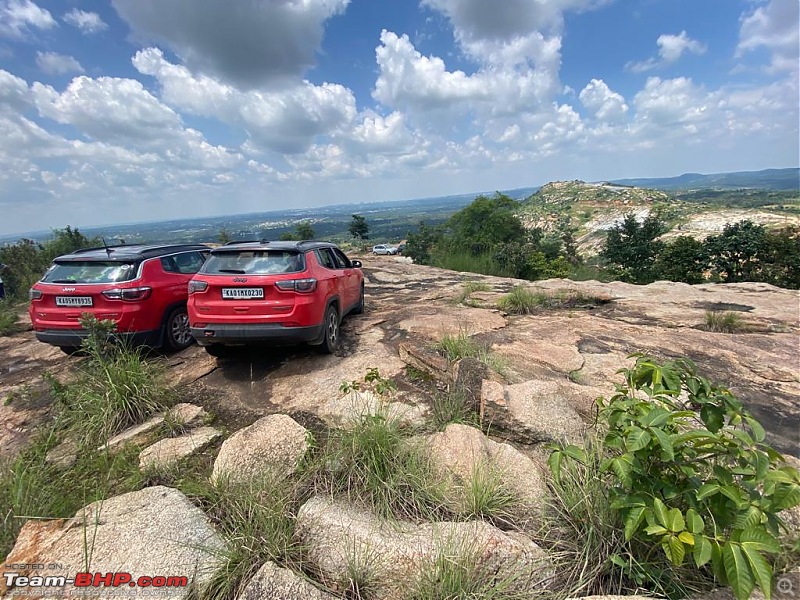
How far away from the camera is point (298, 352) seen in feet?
16.4

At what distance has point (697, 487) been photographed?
66.8 inches

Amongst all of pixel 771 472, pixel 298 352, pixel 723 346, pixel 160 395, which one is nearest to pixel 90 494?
pixel 160 395

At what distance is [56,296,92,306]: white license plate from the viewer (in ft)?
14.7

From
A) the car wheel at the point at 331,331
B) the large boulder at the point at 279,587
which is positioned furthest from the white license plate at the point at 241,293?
the large boulder at the point at 279,587

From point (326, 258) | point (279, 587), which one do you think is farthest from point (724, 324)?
point (279, 587)

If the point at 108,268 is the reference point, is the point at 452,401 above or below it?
below

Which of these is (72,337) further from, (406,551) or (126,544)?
(406,551)

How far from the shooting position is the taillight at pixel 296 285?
13.4 ft

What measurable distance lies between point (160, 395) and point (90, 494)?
119 cm

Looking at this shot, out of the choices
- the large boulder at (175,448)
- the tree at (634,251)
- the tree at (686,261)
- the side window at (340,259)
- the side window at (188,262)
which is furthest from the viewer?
the tree at (634,251)

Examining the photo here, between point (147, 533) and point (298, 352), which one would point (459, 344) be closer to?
point (298, 352)

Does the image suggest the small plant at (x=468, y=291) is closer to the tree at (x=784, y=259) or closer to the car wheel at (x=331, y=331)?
the car wheel at (x=331, y=331)

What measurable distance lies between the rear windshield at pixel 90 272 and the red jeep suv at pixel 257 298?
1171 mm

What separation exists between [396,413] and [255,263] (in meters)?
2.36
